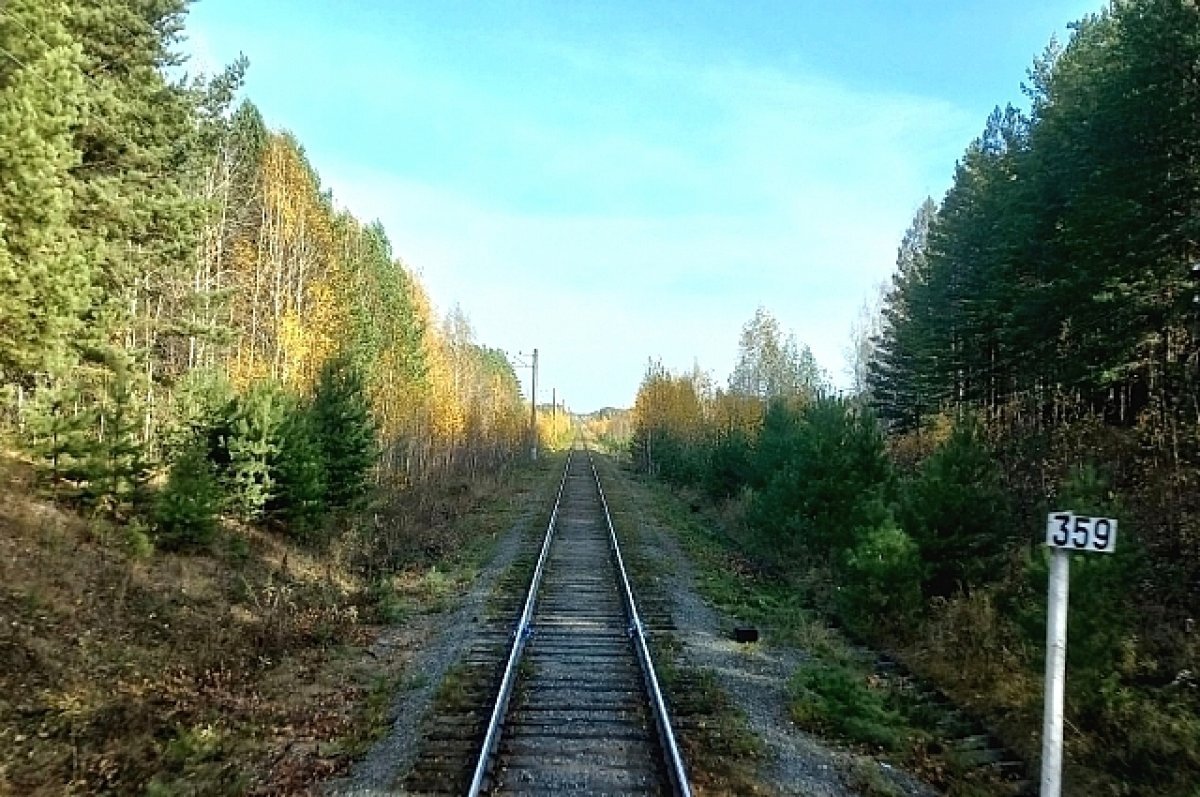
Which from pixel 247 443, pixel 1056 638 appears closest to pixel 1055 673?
pixel 1056 638

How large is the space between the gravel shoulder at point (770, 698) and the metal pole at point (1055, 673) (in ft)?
5.34

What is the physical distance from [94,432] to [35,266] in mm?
4502

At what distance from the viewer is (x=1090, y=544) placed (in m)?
5.62

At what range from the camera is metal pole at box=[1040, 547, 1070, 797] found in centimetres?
582

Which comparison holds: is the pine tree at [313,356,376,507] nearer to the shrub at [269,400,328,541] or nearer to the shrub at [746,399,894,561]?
the shrub at [269,400,328,541]

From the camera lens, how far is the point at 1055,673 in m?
5.85

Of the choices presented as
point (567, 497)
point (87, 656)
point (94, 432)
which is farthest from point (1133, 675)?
point (567, 497)

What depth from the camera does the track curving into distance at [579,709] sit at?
7.04 metres

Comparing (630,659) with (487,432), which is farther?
(487,432)

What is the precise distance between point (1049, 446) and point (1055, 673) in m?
20.7

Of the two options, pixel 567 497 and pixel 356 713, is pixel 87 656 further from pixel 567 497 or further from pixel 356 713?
pixel 567 497

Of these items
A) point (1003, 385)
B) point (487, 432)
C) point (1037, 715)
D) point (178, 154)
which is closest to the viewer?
point (1037, 715)

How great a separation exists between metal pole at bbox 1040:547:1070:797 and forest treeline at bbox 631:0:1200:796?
2296 millimetres

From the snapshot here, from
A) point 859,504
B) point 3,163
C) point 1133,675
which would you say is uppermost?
point 3,163
